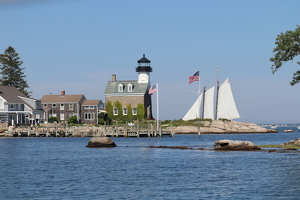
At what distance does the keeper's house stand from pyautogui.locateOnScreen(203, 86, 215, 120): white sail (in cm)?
1203

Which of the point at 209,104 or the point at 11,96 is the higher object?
the point at 11,96

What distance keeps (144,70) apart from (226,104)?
18997 mm

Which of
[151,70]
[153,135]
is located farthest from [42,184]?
[151,70]

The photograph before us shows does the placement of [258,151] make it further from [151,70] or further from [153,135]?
[151,70]

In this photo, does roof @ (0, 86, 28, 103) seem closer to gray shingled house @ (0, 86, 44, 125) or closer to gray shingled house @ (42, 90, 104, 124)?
gray shingled house @ (0, 86, 44, 125)

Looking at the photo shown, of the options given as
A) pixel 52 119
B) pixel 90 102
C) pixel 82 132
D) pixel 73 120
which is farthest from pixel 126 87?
pixel 82 132

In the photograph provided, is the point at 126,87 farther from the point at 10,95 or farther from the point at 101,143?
the point at 101,143

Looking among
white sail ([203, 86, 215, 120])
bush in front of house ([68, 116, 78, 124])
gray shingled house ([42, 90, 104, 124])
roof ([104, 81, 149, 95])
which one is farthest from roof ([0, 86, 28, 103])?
white sail ([203, 86, 215, 120])

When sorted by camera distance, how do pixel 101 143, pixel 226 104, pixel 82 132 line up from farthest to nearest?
pixel 226 104
pixel 82 132
pixel 101 143

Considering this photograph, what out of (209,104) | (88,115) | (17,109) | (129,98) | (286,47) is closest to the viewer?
(286,47)

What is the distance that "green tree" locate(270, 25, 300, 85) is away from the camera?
4250 cm

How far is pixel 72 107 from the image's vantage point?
101250 millimetres

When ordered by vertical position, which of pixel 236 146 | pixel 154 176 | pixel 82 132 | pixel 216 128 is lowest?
pixel 154 176

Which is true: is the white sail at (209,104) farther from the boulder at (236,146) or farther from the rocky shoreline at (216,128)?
the boulder at (236,146)
